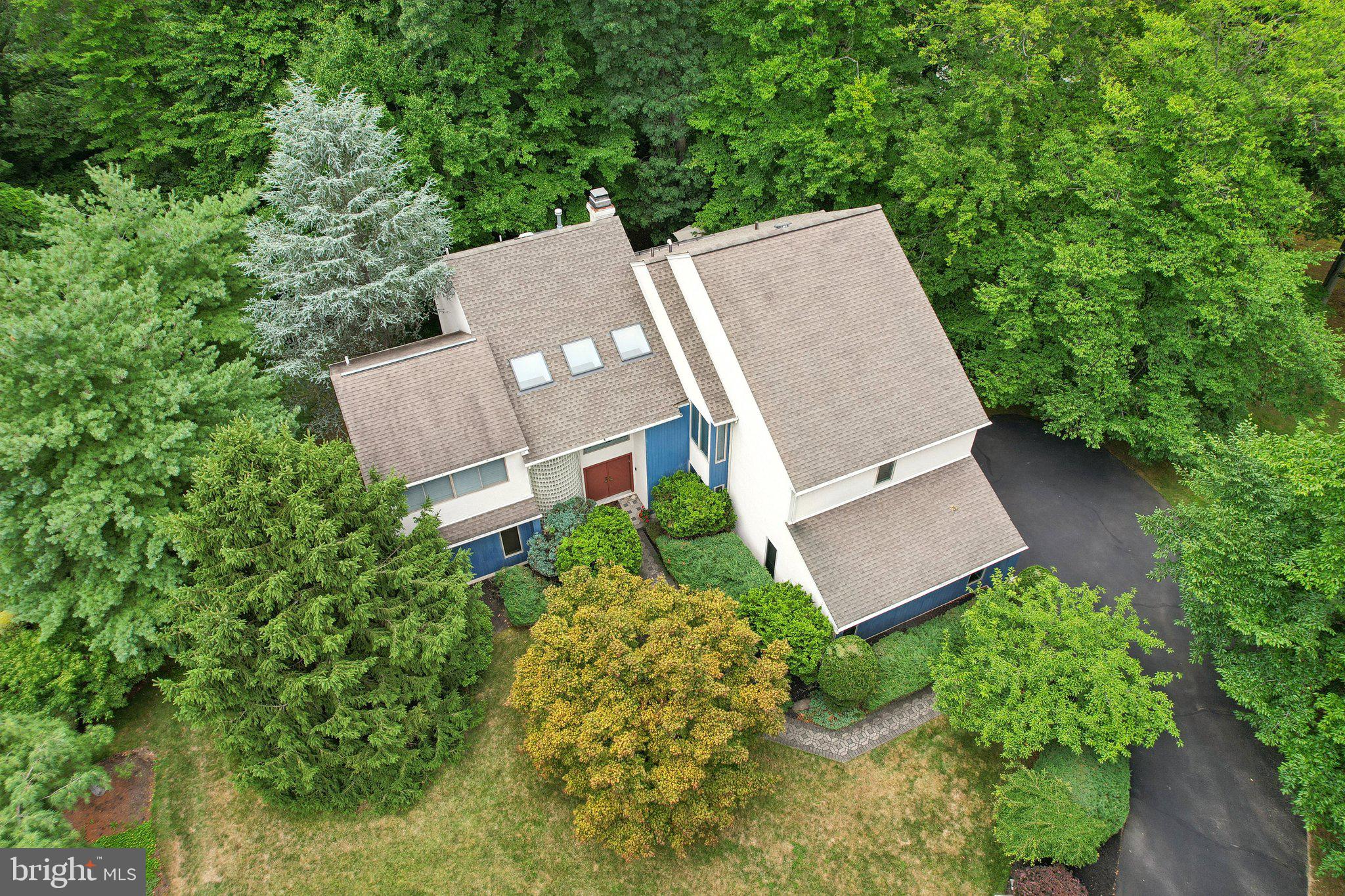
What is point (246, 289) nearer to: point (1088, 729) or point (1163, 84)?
point (1088, 729)

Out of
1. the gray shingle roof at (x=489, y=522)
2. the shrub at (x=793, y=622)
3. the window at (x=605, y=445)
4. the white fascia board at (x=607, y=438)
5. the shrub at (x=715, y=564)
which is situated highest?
the window at (x=605, y=445)

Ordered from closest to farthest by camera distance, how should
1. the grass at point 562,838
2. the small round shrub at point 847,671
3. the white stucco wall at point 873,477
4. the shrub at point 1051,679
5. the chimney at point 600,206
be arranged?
the shrub at point 1051,679 → the grass at point 562,838 → the small round shrub at point 847,671 → the white stucco wall at point 873,477 → the chimney at point 600,206

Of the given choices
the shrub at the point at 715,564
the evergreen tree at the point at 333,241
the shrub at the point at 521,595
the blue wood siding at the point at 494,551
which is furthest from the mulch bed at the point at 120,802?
the shrub at the point at 715,564

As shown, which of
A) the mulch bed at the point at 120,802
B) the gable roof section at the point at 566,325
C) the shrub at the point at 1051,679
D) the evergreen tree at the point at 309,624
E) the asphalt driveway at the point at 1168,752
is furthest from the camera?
the gable roof section at the point at 566,325

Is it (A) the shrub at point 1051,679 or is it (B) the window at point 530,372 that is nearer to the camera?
(A) the shrub at point 1051,679

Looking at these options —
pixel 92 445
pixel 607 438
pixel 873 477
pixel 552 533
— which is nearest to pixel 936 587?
pixel 873 477

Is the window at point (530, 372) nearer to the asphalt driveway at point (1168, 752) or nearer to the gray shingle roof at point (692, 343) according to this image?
the gray shingle roof at point (692, 343)

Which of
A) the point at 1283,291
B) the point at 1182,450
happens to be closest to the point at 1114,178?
the point at 1283,291
